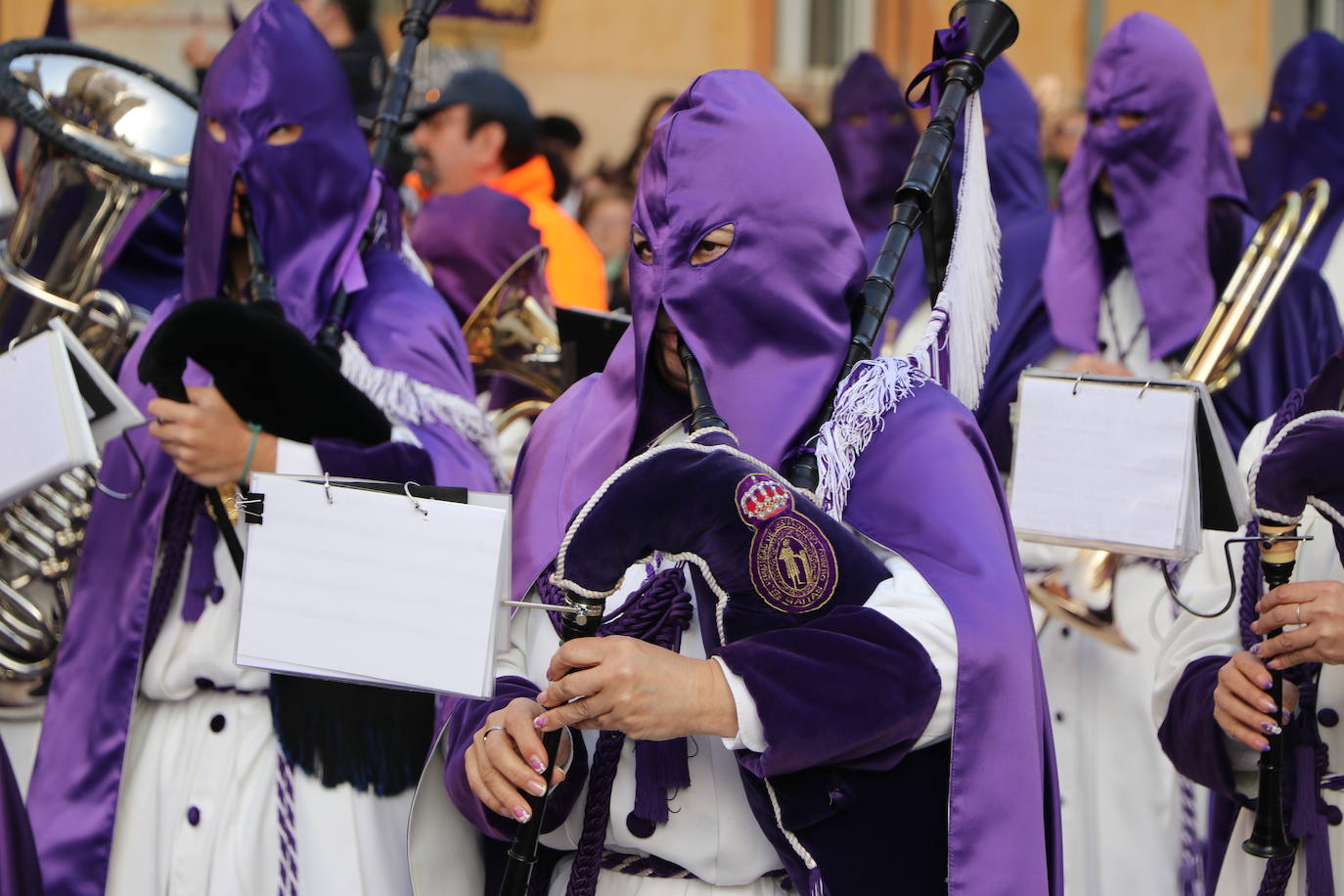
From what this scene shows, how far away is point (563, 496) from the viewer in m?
2.76

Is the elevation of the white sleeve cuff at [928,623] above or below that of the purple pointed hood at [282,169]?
below

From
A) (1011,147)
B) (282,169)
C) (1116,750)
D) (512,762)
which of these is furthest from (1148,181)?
(512,762)

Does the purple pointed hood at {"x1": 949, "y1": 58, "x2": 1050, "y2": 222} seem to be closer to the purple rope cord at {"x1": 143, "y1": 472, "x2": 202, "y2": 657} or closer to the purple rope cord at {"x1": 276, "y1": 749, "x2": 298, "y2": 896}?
the purple rope cord at {"x1": 143, "y1": 472, "x2": 202, "y2": 657}

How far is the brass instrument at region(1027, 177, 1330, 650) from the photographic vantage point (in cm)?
421

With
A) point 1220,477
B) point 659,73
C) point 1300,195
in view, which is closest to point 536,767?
point 1220,477

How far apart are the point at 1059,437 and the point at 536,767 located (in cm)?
128

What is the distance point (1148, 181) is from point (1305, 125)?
1501 mm

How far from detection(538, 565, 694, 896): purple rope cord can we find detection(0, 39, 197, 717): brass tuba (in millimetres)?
2014

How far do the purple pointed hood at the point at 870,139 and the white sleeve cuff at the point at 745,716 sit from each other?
437 centimetres

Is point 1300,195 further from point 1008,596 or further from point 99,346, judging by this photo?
point 99,346

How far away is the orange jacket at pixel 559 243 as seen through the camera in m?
6.07

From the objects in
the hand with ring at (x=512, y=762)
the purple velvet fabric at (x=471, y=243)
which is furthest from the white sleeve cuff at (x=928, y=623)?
the purple velvet fabric at (x=471, y=243)

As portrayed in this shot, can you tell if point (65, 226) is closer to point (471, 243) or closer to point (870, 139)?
point (471, 243)

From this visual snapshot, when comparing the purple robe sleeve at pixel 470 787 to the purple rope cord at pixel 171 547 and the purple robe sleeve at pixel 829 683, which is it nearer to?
the purple robe sleeve at pixel 829 683
